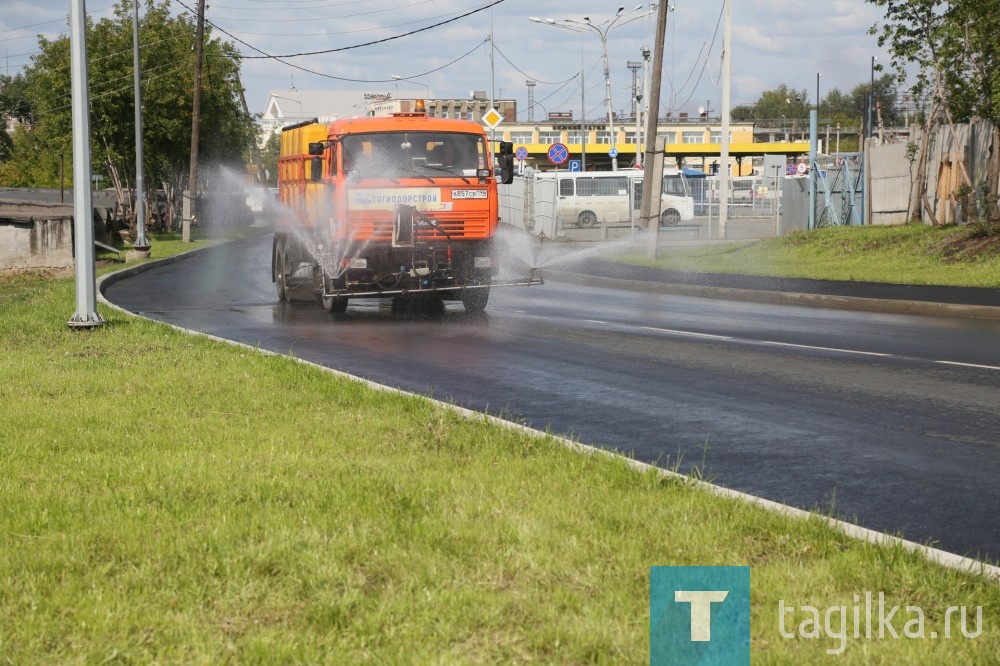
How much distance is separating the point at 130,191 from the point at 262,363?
44.5 metres

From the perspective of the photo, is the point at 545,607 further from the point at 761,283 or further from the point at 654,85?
the point at 654,85

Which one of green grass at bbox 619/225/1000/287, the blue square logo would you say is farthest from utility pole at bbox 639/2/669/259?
the blue square logo

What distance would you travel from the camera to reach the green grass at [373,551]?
405cm

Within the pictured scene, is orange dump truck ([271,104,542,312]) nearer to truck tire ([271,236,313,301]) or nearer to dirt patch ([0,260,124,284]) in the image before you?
truck tire ([271,236,313,301])

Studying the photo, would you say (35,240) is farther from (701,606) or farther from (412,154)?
(701,606)

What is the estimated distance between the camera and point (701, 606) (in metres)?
4.40

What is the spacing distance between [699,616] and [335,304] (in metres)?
14.8

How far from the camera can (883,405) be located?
9.55 meters

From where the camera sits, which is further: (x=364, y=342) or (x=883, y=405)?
(x=364, y=342)

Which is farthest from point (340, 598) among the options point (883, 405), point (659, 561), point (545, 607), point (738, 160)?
point (738, 160)

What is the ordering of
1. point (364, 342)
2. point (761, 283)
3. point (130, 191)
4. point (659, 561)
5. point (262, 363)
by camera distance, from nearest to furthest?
1. point (659, 561)
2. point (262, 363)
3. point (364, 342)
4. point (761, 283)
5. point (130, 191)

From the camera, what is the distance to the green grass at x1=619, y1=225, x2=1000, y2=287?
73.1ft

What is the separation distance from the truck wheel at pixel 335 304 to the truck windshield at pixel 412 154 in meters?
2.17

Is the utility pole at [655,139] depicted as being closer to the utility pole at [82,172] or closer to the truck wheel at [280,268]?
the truck wheel at [280,268]
